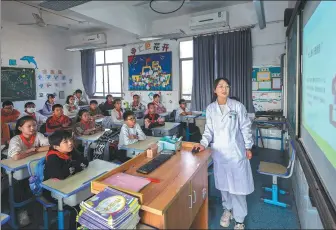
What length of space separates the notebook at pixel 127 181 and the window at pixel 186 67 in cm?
487

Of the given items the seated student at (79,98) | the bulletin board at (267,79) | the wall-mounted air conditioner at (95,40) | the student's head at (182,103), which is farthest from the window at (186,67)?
the seated student at (79,98)

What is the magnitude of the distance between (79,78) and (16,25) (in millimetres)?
2339

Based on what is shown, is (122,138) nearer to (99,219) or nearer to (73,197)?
(73,197)

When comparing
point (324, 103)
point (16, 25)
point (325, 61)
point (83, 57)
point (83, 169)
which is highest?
point (16, 25)

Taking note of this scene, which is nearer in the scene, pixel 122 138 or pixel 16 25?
pixel 122 138

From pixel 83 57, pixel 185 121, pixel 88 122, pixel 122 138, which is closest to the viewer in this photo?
pixel 122 138

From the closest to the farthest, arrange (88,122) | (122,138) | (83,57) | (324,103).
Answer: (324,103) < (122,138) < (88,122) < (83,57)

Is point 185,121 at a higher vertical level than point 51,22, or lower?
lower

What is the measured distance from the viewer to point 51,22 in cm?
611

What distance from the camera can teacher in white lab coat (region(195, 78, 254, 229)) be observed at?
2066mm

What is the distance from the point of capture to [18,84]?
20.4 feet

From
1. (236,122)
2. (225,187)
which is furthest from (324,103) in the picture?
(225,187)

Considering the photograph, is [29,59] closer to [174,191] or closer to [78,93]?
[78,93]

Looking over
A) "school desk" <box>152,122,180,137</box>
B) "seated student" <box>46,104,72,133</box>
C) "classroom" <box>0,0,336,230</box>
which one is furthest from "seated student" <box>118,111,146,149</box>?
"seated student" <box>46,104,72,133</box>
